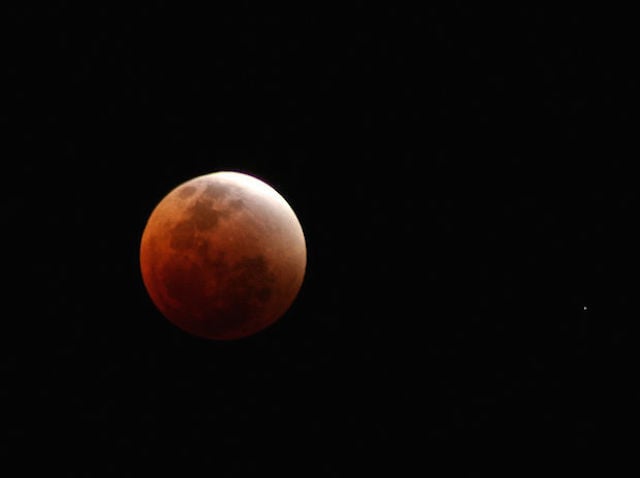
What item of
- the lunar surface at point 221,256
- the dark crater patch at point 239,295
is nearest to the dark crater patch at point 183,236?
the lunar surface at point 221,256

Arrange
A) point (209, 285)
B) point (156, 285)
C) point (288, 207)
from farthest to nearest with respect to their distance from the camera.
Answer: point (288, 207)
point (156, 285)
point (209, 285)

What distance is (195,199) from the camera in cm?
397

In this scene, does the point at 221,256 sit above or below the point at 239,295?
above

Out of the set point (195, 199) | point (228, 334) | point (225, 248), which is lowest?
point (228, 334)

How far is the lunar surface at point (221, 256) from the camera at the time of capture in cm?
379

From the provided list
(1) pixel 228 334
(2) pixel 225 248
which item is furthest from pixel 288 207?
(1) pixel 228 334

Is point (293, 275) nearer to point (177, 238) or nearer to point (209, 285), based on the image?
point (209, 285)

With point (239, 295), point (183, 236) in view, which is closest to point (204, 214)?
point (183, 236)

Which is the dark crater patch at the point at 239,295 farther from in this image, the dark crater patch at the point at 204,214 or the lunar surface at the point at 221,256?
the dark crater patch at the point at 204,214

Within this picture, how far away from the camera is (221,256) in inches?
149

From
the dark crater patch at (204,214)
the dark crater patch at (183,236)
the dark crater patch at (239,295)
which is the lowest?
the dark crater patch at (239,295)

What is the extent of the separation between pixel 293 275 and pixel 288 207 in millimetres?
620

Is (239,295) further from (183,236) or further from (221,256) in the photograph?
(183,236)

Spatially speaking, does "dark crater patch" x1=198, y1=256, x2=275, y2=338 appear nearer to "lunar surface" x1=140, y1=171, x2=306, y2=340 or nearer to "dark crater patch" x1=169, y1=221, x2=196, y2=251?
"lunar surface" x1=140, y1=171, x2=306, y2=340
